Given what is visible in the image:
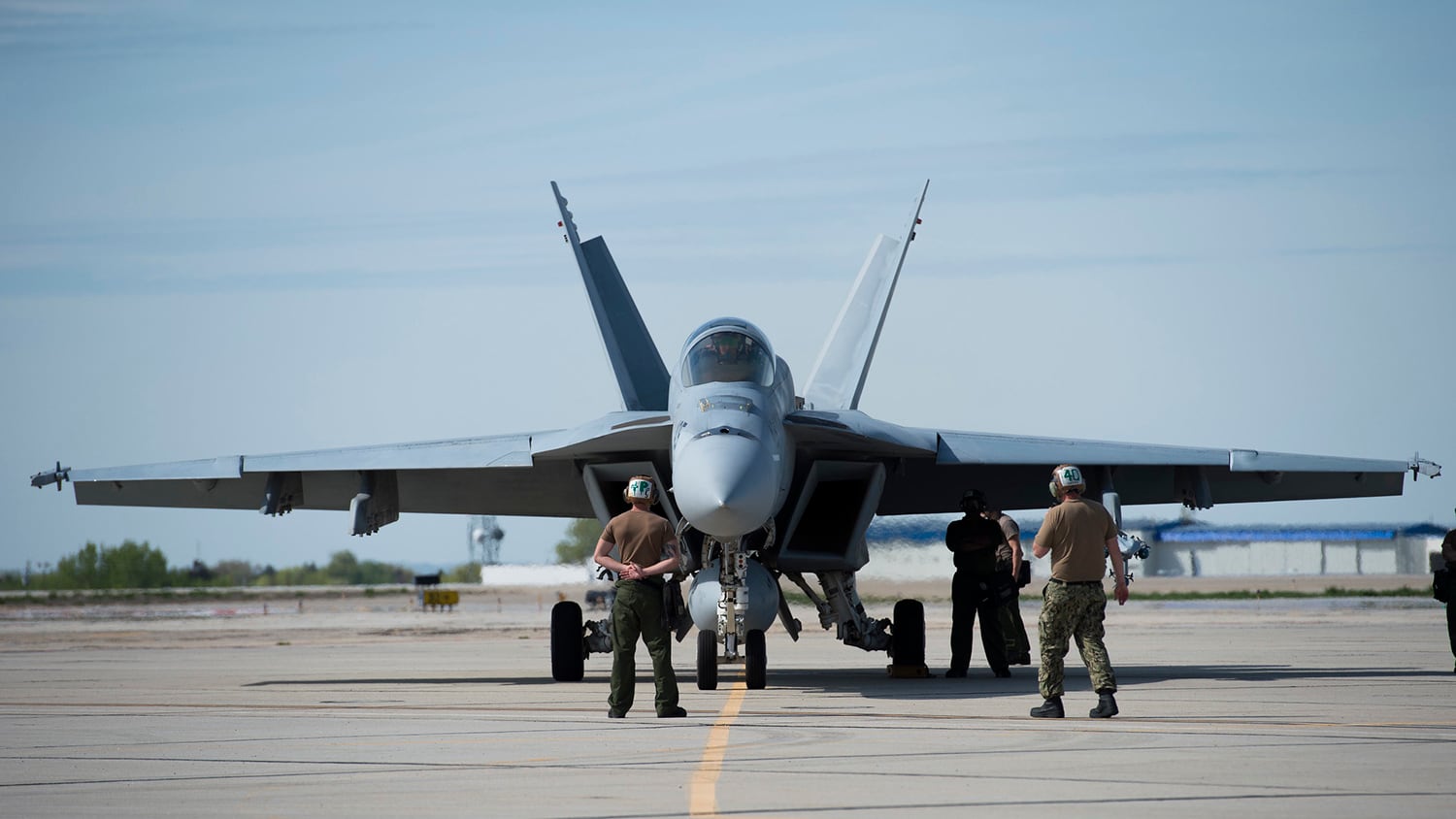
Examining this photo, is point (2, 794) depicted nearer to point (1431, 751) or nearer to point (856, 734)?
point (856, 734)

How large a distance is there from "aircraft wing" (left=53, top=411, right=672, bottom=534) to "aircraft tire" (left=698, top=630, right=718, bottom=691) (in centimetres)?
182

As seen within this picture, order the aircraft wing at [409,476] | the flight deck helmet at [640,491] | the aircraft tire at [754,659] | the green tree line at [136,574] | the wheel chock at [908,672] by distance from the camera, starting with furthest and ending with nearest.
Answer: the green tree line at [136,574] < the wheel chock at [908,672] < the aircraft wing at [409,476] < the aircraft tire at [754,659] < the flight deck helmet at [640,491]

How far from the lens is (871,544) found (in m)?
35.2

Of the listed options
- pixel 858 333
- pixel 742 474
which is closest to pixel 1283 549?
pixel 858 333

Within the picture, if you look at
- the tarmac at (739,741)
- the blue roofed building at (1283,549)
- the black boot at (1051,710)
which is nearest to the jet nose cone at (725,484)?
the tarmac at (739,741)

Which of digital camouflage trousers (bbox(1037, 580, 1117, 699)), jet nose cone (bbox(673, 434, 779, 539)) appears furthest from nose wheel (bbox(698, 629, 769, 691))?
digital camouflage trousers (bbox(1037, 580, 1117, 699))

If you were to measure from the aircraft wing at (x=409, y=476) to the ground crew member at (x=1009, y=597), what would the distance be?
307 cm

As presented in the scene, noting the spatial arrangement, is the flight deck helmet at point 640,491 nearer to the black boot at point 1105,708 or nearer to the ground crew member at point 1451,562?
the black boot at point 1105,708

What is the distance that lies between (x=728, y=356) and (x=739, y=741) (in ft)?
15.6

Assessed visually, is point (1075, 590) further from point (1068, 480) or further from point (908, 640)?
point (908, 640)

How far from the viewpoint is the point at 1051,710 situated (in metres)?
9.82

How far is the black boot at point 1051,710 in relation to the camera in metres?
9.80

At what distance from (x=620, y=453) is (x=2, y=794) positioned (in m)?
7.95

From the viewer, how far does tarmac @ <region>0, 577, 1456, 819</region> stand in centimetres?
644
